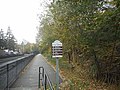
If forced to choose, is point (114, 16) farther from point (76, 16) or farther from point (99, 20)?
point (76, 16)

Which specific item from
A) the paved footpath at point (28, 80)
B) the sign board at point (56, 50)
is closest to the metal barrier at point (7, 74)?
the paved footpath at point (28, 80)

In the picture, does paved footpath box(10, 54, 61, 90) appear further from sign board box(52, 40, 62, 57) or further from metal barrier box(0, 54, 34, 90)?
sign board box(52, 40, 62, 57)

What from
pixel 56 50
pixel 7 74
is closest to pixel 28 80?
pixel 7 74

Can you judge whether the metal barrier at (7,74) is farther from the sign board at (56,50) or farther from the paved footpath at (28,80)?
the sign board at (56,50)

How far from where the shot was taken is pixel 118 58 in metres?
13.0

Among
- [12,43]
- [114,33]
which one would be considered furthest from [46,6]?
[12,43]

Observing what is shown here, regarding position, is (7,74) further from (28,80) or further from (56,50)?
(28,80)

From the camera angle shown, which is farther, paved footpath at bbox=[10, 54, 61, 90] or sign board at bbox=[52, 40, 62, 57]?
paved footpath at bbox=[10, 54, 61, 90]

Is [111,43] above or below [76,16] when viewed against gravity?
below

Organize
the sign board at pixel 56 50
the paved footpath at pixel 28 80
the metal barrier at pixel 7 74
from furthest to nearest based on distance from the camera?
the paved footpath at pixel 28 80
the metal barrier at pixel 7 74
the sign board at pixel 56 50

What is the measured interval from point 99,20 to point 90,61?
5.71 meters

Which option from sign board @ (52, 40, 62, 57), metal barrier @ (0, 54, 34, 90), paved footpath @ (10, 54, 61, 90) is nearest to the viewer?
sign board @ (52, 40, 62, 57)

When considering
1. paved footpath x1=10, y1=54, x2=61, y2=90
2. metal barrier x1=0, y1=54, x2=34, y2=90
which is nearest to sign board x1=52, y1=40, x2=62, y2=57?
metal barrier x1=0, y1=54, x2=34, y2=90

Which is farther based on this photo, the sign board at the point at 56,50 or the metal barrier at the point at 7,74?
the metal barrier at the point at 7,74
